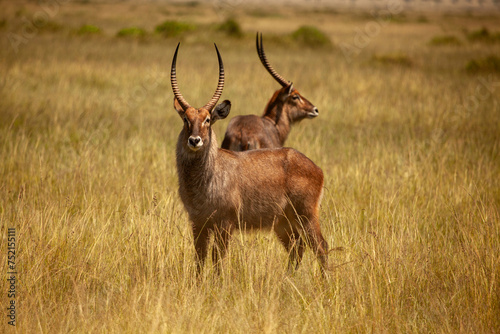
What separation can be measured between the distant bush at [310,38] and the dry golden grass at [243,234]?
15084mm

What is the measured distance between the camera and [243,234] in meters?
4.31

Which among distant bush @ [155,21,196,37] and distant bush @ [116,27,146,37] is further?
distant bush @ [155,21,196,37]

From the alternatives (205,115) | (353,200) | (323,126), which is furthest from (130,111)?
(205,115)

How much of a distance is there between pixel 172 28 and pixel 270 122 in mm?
22153

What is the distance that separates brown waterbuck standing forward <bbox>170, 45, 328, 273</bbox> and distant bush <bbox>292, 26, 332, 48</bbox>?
78.6ft

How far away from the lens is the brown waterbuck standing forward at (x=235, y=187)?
388 centimetres

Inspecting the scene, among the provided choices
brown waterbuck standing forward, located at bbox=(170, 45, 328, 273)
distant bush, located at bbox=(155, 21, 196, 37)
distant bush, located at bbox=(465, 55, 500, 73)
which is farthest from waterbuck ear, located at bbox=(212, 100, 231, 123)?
distant bush, located at bbox=(155, 21, 196, 37)

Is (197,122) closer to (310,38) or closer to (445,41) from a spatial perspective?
(310,38)

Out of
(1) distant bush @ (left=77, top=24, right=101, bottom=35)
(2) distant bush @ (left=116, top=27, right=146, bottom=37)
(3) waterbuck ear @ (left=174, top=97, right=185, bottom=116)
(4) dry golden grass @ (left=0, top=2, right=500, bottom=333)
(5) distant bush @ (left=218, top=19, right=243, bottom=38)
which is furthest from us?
(5) distant bush @ (left=218, top=19, right=243, bottom=38)

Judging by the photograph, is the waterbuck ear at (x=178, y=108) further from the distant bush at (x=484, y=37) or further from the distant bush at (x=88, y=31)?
the distant bush at (x=484, y=37)

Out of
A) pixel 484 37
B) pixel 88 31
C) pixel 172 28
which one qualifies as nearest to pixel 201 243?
pixel 88 31

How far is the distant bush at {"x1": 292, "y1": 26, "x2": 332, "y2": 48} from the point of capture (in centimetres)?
2752

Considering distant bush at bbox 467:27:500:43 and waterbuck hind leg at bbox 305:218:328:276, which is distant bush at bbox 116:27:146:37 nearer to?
distant bush at bbox 467:27:500:43

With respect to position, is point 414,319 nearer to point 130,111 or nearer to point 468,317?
point 468,317
